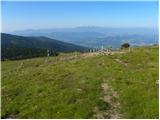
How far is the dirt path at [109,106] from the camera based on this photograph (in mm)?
25141

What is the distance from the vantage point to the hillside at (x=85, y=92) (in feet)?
85.0

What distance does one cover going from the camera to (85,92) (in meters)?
30.1

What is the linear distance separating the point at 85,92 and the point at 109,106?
3.87 metres

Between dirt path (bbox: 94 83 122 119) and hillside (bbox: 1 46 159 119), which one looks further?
hillside (bbox: 1 46 159 119)

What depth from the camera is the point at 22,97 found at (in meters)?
30.4

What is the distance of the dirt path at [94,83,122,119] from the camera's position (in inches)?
990

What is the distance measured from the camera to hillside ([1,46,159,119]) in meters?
25.9

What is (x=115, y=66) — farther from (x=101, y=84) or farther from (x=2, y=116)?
(x=2, y=116)

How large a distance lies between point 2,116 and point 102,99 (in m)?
8.12

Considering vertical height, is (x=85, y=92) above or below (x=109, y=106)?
above

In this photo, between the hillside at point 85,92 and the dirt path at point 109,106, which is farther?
the hillside at point 85,92

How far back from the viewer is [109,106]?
2681 cm

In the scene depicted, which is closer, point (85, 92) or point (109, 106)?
point (109, 106)

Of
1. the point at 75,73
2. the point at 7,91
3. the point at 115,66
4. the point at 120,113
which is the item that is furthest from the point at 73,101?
the point at 115,66
